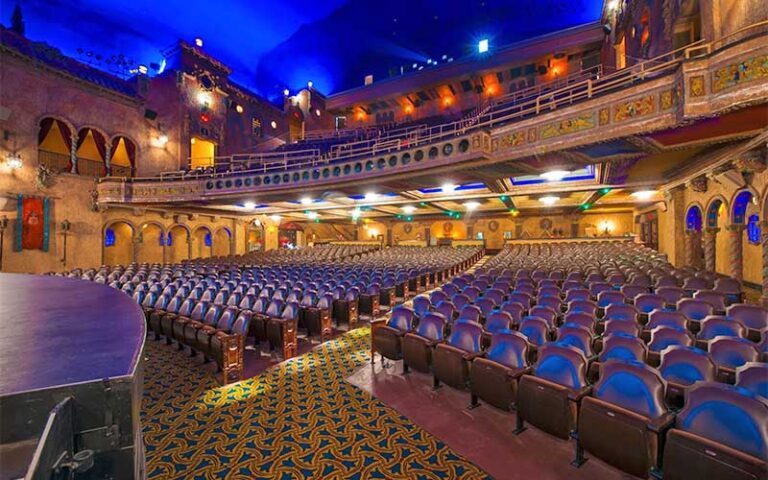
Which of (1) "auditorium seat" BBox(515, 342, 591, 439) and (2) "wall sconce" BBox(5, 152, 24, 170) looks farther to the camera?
(2) "wall sconce" BBox(5, 152, 24, 170)

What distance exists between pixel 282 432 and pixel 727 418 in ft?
11.3

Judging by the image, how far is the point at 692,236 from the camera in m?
12.1

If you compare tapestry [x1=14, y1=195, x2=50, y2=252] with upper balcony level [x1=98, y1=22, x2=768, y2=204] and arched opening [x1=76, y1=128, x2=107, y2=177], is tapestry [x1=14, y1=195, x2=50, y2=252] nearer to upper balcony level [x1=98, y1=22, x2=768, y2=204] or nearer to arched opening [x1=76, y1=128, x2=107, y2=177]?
upper balcony level [x1=98, y1=22, x2=768, y2=204]

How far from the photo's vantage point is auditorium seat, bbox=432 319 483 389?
375 cm

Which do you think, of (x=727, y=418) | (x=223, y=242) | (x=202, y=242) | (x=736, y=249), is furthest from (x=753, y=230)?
(x=202, y=242)

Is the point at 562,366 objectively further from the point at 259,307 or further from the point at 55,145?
the point at 55,145

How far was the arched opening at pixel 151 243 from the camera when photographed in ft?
61.0

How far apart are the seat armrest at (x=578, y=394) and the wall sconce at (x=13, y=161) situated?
1994 centimetres

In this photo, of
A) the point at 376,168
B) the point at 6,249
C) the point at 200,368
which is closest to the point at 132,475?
the point at 200,368

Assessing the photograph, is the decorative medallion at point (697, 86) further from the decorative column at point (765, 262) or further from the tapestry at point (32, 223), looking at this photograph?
the tapestry at point (32, 223)

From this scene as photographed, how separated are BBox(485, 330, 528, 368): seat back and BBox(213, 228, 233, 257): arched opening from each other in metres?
22.9

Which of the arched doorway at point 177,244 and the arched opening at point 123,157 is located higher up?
the arched opening at point 123,157

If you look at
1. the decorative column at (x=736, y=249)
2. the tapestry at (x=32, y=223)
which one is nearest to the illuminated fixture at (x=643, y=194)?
the decorative column at (x=736, y=249)

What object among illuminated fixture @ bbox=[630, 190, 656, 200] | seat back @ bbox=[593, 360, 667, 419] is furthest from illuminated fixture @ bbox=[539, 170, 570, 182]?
Result: seat back @ bbox=[593, 360, 667, 419]
